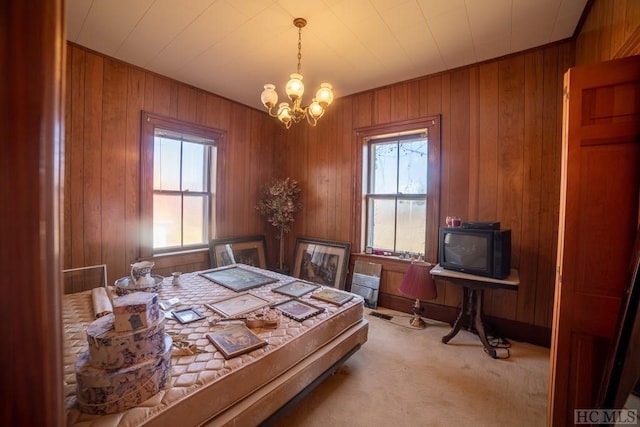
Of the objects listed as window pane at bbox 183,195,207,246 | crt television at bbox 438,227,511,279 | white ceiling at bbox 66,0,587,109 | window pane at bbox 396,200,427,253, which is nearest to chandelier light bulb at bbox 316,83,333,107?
white ceiling at bbox 66,0,587,109

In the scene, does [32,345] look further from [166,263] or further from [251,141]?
[251,141]

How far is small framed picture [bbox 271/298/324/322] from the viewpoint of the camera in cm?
183

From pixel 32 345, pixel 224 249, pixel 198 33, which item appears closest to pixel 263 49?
pixel 198 33

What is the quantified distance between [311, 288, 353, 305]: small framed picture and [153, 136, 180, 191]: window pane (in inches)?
94.0

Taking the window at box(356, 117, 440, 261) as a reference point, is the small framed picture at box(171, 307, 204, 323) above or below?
below

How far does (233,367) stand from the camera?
1.29 metres

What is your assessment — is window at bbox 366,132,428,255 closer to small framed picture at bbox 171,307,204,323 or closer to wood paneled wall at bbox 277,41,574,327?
wood paneled wall at bbox 277,41,574,327

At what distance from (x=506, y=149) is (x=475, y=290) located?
1.46 meters

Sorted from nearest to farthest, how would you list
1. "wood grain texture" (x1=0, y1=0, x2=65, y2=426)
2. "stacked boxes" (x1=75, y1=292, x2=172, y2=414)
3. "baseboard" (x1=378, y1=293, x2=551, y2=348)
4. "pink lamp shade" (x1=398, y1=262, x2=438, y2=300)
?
"wood grain texture" (x1=0, y1=0, x2=65, y2=426) < "stacked boxes" (x1=75, y1=292, x2=172, y2=414) < "baseboard" (x1=378, y1=293, x2=551, y2=348) < "pink lamp shade" (x1=398, y1=262, x2=438, y2=300)

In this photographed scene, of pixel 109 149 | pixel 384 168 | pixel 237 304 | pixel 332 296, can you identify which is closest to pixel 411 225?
pixel 384 168

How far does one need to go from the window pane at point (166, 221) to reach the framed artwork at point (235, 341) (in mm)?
2179

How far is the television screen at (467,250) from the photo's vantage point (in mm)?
2367

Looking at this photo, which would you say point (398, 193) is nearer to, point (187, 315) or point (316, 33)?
point (316, 33)

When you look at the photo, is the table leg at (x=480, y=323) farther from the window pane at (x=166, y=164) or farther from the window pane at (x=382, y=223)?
the window pane at (x=166, y=164)
